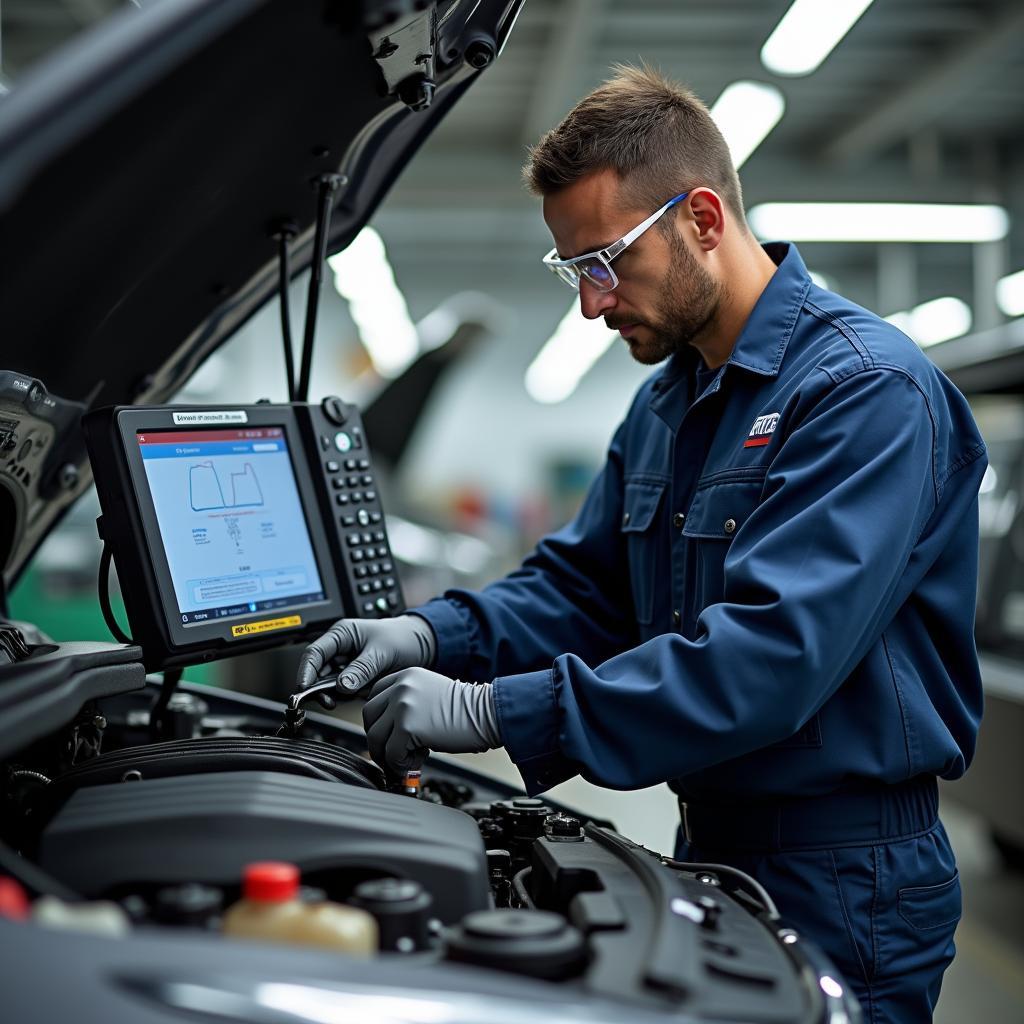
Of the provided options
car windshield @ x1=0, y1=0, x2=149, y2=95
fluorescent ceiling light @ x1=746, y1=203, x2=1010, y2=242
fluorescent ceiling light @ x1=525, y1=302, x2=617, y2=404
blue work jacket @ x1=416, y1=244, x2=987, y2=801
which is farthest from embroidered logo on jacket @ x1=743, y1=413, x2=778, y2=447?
fluorescent ceiling light @ x1=525, y1=302, x2=617, y2=404

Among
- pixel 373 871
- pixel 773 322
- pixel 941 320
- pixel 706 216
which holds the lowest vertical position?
pixel 373 871

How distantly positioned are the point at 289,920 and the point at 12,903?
0.16 meters

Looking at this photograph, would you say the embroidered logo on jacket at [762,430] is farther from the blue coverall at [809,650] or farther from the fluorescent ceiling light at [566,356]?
the fluorescent ceiling light at [566,356]

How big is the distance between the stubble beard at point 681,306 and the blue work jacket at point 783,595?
0.07 metres

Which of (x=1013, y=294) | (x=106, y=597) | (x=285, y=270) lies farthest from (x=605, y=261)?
(x=1013, y=294)

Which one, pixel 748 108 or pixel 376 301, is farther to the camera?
pixel 376 301

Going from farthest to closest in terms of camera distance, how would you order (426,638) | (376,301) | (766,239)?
1. (376,301)
2. (766,239)
3. (426,638)

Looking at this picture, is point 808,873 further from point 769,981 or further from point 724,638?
point 769,981

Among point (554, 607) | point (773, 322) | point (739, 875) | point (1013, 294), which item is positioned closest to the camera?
point (739, 875)

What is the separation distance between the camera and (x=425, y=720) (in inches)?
42.8

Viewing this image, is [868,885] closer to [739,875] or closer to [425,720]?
[739,875]

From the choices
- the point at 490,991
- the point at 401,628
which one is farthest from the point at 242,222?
the point at 490,991

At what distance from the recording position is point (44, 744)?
1193mm

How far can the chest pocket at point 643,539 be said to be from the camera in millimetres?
1443
